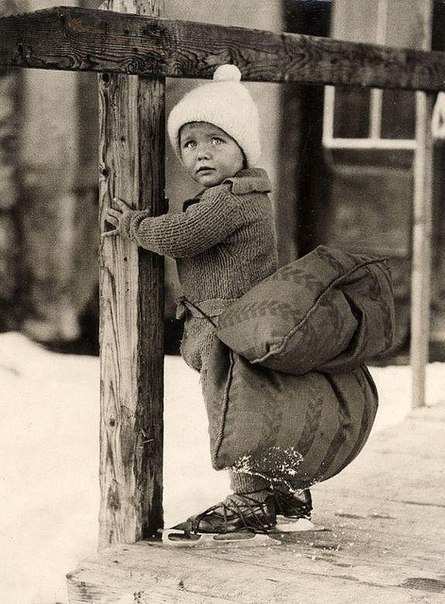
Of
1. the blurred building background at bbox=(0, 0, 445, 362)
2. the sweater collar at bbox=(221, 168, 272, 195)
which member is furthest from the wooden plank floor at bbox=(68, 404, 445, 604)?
the blurred building background at bbox=(0, 0, 445, 362)

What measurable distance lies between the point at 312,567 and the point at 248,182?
1006mm

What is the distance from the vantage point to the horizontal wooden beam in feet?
9.32

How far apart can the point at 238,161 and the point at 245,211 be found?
174 millimetres

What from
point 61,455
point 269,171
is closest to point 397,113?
point 269,171

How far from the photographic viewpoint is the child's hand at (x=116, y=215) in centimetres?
306

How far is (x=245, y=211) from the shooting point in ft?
9.90

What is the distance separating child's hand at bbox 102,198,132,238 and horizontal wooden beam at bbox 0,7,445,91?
0.34 meters

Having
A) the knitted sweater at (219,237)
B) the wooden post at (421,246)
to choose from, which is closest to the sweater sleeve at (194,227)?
the knitted sweater at (219,237)

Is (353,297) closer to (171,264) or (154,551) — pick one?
(154,551)

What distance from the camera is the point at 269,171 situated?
635cm

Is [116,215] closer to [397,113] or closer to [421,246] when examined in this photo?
[421,246]

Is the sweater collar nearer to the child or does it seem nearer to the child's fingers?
the child

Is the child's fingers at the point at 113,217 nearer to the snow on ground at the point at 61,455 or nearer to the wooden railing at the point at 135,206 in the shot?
the wooden railing at the point at 135,206

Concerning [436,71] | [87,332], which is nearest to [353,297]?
[436,71]
